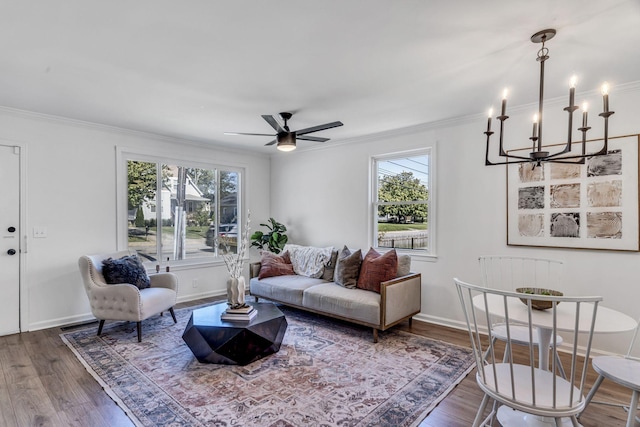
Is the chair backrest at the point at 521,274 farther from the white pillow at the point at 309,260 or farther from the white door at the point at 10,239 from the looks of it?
the white door at the point at 10,239

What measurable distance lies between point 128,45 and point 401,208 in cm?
344

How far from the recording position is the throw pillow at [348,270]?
394 centimetres

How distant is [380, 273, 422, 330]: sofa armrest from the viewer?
10.9 feet

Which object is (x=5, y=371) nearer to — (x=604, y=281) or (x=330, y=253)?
(x=330, y=253)

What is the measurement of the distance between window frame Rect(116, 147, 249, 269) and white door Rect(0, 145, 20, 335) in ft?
3.17

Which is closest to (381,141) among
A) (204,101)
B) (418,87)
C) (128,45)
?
(418,87)

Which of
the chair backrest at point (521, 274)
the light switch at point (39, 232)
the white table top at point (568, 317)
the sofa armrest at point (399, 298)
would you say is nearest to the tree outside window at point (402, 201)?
the sofa armrest at point (399, 298)

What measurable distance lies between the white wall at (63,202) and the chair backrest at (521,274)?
14.7 feet

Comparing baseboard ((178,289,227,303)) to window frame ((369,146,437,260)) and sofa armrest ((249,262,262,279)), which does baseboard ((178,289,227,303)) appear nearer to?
sofa armrest ((249,262,262,279))

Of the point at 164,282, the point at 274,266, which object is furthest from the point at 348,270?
the point at 164,282

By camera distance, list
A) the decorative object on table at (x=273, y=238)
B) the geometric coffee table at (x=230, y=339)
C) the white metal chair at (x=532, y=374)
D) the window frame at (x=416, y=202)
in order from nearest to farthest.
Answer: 1. the white metal chair at (x=532, y=374)
2. the geometric coffee table at (x=230, y=339)
3. the window frame at (x=416, y=202)
4. the decorative object on table at (x=273, y=238)

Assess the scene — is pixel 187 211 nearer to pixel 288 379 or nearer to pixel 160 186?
pixel 160 186

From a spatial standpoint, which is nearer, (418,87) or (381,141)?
(418,87)

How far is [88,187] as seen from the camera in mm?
4086
